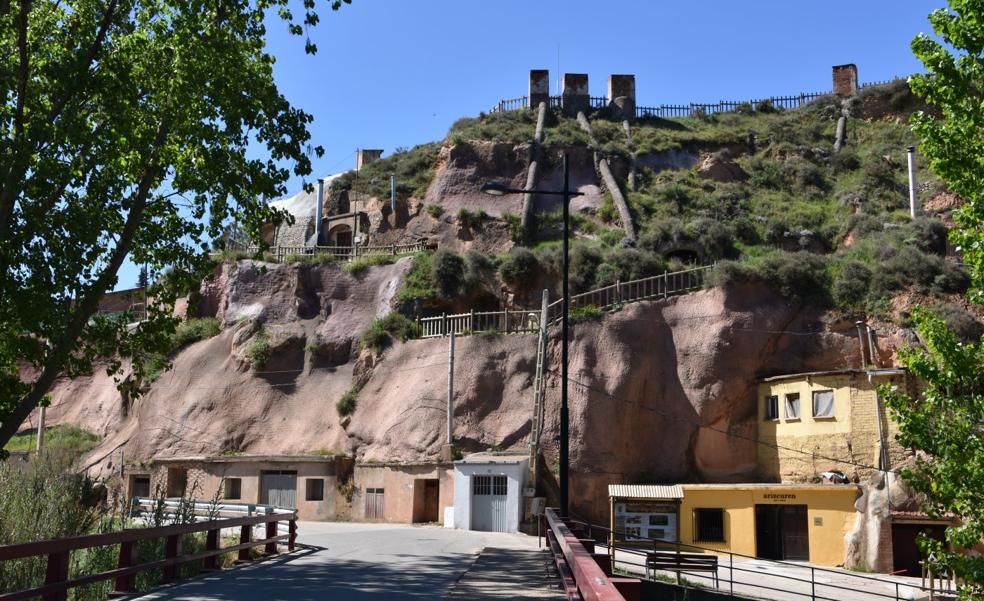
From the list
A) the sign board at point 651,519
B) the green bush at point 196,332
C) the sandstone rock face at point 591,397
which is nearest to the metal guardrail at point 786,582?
the sign board at point 651,519

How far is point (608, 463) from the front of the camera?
3269 cm

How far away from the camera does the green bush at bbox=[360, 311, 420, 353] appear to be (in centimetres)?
3972

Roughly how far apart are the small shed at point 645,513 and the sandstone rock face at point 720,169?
97.0 feet

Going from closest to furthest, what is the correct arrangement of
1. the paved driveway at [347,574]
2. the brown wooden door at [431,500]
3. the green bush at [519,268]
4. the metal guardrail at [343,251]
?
the paved driveway at [347,574]
the brown wooden door at [431,500]
the green bush at [519,268]
the metal guardrail at [343,251]

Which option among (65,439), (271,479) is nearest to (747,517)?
(271,479)

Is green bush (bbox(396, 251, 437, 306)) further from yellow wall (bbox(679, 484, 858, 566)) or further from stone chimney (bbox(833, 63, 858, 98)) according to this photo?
stone chimney (bbox(833, 63, 858, 98))

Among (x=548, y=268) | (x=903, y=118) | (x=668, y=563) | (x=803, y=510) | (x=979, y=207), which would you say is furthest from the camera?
(x=903, y=118)

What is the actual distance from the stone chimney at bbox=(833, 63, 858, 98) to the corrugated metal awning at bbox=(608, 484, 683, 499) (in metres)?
44.6

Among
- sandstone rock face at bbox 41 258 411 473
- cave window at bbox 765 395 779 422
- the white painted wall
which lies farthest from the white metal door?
cave window at bbox 765 395 779 422

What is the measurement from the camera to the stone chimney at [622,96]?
6328 cm

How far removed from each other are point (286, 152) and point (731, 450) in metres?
22.3

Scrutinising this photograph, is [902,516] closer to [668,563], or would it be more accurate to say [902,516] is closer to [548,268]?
[668,563]

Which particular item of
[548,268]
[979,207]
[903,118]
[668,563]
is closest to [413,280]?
[548,268]

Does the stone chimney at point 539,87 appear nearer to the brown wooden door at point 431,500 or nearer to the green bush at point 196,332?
the green bush at point 196,332
